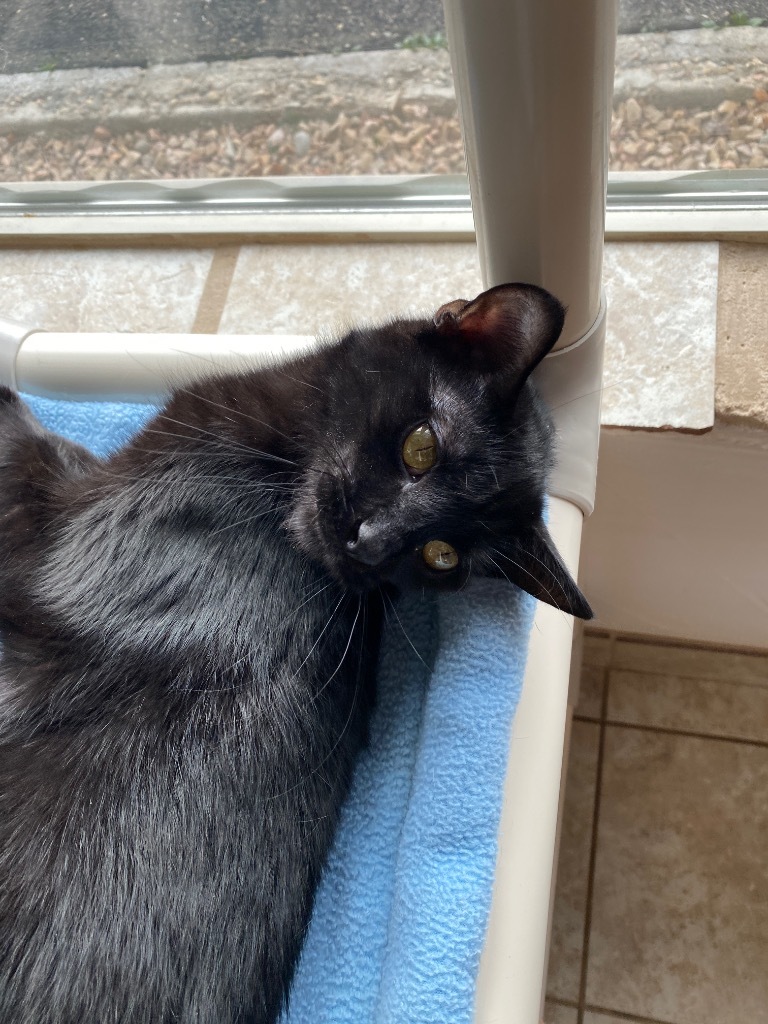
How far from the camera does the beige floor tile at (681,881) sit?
3.79ft

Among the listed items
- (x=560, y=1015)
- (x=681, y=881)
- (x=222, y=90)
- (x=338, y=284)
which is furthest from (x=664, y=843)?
(x=222, y=90)

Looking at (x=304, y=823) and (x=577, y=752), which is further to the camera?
(x=577, y=752)

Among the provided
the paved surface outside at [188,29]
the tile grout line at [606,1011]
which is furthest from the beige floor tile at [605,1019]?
the paved surface outside at [188,29]

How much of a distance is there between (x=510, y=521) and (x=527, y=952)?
0.37m

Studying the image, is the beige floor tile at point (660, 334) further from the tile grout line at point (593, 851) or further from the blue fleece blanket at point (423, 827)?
the tile grout line at point (593, 851)

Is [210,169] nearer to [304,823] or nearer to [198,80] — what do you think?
[198,80]

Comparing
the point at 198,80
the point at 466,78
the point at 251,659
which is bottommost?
the point at 251,659

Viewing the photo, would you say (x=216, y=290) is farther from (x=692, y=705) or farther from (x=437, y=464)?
(x=692, y=705)

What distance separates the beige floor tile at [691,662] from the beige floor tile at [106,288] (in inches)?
33.8

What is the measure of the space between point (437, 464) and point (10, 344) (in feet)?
1.89

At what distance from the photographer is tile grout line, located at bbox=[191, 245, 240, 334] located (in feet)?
3.99

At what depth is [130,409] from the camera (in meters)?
1.00

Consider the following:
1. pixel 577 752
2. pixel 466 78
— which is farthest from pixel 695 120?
pixel 577 752

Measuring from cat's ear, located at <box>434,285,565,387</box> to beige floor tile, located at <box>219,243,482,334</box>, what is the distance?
383 mm
